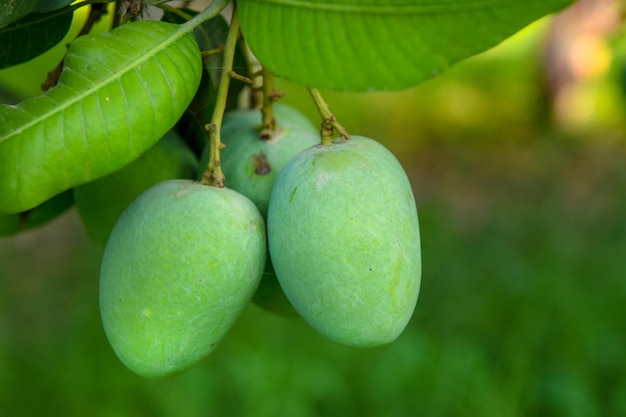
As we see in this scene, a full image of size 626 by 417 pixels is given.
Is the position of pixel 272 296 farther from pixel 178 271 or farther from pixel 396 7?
pixel 396 7

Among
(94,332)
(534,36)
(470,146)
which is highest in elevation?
(94,332)

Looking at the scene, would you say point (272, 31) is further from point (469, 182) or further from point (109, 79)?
point (469, 182)

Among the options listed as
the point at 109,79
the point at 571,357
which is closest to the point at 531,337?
the point at 571,357

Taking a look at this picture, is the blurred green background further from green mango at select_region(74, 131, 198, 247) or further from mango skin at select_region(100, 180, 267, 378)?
mango skin at select_region(100, 180, 267, 378)

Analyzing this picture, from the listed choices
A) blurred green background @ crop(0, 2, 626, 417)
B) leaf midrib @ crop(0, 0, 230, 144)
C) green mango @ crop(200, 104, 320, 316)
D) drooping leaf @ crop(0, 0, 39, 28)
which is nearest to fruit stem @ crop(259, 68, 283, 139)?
green mango @ crop(200, 104, 320, 316)

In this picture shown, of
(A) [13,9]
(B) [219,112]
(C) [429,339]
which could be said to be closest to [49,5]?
(A) [13,9]

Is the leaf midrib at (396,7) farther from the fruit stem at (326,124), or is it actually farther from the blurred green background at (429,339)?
the blurred green background at (429,339)
